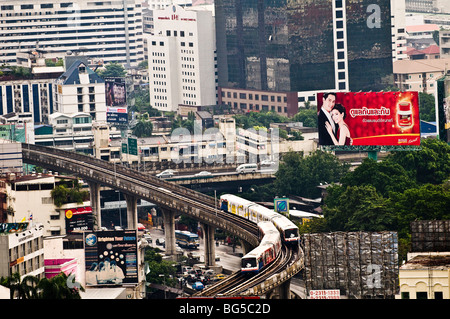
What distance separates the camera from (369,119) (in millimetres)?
96000

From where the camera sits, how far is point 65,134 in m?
162

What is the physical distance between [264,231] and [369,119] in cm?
1462

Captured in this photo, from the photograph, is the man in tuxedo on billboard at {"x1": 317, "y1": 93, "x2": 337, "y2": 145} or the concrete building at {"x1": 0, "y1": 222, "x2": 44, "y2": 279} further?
the man in tuxedo on billboard at {"x1": 317, "y1": 93, "x2": 337, "y2": 145}

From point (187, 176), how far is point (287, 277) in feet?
221

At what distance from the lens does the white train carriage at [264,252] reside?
2982 inches

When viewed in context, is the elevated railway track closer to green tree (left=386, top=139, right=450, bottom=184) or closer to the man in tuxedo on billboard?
the man in tuxedo on billboard

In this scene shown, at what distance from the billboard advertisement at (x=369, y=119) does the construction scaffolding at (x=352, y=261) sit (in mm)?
32430

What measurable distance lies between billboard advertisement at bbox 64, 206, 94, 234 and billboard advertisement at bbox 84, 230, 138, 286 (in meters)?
17.2

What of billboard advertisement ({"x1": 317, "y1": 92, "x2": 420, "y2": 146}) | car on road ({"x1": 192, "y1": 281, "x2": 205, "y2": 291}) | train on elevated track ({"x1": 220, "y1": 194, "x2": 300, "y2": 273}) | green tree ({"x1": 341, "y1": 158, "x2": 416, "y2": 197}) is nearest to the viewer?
train on elevated track ({"x1": 220, "y1": 194, "x2": 300, "y2": 273})

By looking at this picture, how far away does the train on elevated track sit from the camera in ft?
250
